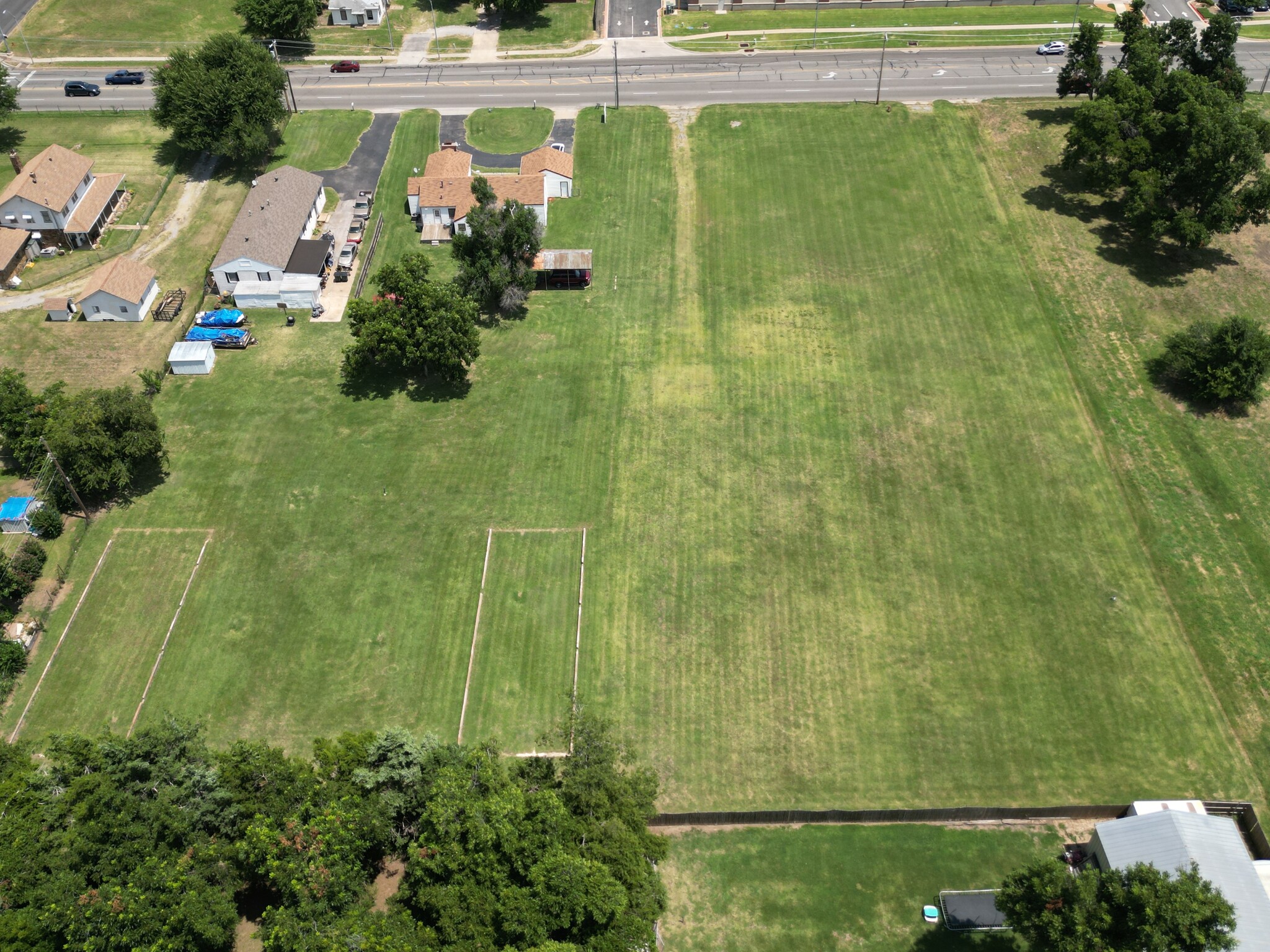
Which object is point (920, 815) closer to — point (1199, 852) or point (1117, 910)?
point (1117, 910)

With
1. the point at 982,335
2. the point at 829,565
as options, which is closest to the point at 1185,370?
the point at 982,335

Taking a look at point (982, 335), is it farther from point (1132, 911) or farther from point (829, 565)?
point (1132, 911)

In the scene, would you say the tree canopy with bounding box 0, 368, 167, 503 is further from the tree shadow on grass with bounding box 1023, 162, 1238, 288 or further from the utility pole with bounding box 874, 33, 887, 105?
the tree shadow on grass with bounding box 1023, 162, 1238, 288

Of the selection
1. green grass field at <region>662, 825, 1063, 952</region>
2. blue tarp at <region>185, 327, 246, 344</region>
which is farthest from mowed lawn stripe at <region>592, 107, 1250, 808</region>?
blue tarp at <region>185, 327, 246, 344</region>

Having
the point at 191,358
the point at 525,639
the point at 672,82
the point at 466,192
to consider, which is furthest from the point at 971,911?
the point at 672,82

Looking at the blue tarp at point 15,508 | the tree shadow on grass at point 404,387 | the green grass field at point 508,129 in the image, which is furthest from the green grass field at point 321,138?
Answer: the blue tarp at point 15,508

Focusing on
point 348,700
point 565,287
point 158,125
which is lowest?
point 348,700
